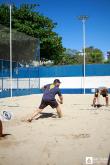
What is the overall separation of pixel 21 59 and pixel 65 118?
66.0ft

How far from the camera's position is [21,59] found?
3247 cm

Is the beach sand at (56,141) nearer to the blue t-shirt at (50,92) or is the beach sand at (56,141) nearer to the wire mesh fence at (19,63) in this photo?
the blue t-shirt at (50,92)

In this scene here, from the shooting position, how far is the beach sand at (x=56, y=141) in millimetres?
7105

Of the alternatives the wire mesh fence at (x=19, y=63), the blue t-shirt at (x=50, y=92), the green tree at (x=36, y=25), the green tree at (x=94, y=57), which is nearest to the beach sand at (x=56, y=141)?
the blue t-shirt at (x=50, y=92)

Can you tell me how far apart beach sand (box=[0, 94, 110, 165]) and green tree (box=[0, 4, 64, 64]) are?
3374 centimetres

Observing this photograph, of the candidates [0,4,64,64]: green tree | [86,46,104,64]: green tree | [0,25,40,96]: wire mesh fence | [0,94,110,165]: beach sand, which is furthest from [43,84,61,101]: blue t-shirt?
[86,46,104,64]: green tree

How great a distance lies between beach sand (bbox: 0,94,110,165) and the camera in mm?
7105

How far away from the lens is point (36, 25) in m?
46.5

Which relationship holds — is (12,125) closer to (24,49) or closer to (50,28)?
(24,49)

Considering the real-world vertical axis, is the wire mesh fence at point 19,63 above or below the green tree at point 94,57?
below

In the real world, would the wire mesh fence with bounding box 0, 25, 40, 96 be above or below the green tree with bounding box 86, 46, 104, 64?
below

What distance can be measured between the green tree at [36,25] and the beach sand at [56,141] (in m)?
33.7

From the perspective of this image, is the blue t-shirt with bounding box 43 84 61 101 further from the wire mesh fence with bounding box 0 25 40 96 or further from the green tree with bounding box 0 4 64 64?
the green tree with bounding box 0 4 64 64

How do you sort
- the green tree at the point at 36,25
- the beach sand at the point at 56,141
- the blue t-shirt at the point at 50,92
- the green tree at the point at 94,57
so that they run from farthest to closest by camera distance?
the green tree at the point at 94,57
the green tree at the point at 36,25
the blue t-shirt at the point at 50,92
the beach sand at the point at 56,141
